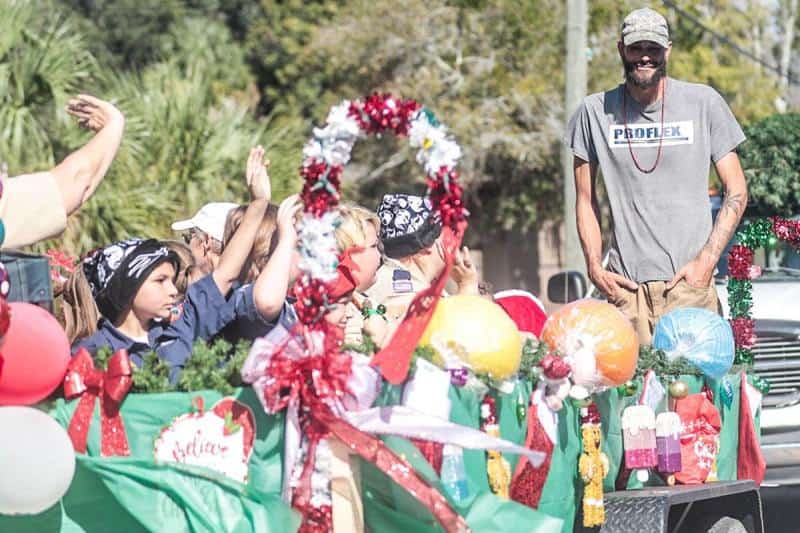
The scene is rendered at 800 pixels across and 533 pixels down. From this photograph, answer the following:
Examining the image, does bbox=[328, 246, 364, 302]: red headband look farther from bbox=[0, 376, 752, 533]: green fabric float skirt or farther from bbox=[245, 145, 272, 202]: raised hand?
bbox=[0, 376, 752, 533]: green fabric float skirt

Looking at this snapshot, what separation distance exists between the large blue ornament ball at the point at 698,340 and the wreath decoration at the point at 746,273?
2.81ft

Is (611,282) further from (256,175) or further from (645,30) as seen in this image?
(256,175)

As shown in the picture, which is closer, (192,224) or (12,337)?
(12,337)

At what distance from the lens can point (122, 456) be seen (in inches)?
161

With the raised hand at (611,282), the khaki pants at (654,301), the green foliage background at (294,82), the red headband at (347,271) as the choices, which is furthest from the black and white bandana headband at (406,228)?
the green foliage background at (294,82)

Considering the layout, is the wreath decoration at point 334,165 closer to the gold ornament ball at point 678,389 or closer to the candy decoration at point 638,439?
the candy decoration at point 638,439

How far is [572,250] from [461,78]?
33.0 ft

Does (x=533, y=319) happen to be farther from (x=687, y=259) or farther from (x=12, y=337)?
(x=12, y=337)

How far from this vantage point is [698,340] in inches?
238

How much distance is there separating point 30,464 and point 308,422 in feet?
2.48

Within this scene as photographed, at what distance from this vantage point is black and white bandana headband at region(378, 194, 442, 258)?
20.7ft

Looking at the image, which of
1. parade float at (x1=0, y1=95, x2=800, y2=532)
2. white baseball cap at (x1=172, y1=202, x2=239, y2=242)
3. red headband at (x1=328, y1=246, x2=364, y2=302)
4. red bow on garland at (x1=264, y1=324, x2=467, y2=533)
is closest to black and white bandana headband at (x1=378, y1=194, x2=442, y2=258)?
white baseball cap at (x1=172, y1=202, x2=239, y2=242)

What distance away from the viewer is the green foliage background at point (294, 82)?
14289 mm

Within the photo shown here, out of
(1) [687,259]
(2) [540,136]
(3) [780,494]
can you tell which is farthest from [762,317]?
Answer: (2) [540,136]
